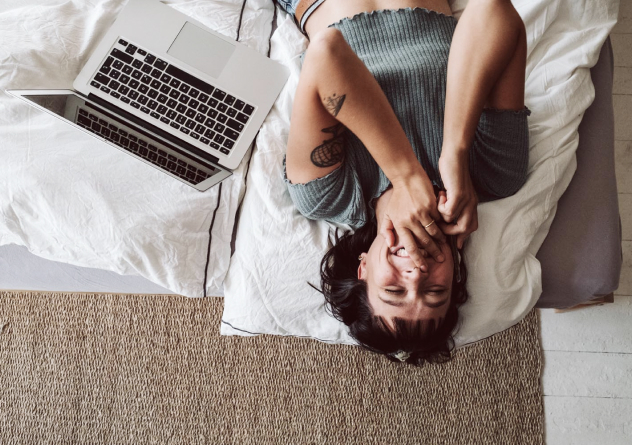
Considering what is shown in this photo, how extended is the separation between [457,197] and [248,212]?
424 millimetres

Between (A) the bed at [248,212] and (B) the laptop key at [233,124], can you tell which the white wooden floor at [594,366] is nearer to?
(A) the bed at [248,212]

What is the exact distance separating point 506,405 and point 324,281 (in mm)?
805

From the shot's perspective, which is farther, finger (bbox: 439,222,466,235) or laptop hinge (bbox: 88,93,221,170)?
laptop hinge (bbox: 88,93,221,170)

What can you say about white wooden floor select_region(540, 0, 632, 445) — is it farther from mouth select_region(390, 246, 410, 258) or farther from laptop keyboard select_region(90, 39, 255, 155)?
laptop keyboard select_region(90, 39, 255, 155)

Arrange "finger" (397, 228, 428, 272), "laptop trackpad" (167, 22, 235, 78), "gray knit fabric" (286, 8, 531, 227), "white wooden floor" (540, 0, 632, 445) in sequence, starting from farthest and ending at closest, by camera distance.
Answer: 1. "white wooden floor" (540, 0, 632, 445)
2. "laptop trackpad" (167, 22, 235, 78)
3. "gray knit fabric" (286, 8, 531, 227)
4. "finger" (397, 228, 428, 272)

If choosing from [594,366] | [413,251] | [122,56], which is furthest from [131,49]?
[594,366]

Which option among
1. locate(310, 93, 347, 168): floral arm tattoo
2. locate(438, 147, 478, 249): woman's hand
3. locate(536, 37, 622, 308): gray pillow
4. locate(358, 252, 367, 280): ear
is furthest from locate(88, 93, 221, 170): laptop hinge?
locate(536, 37, 622, 308): gray pillow

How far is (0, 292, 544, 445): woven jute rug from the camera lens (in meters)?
1.35

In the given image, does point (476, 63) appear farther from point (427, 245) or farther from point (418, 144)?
point (427, 245)

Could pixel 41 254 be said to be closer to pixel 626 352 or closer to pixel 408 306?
pixel 408 306

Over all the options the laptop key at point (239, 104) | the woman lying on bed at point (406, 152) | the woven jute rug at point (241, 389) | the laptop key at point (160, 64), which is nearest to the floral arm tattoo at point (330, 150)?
the woman lying on bed at point (406, 152)

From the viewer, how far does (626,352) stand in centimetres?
136

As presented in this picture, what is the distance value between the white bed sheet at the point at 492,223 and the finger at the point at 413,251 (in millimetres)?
175

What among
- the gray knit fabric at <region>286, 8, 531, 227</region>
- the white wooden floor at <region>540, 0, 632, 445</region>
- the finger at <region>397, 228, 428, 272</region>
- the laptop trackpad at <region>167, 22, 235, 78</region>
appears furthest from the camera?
the white wooden floor at <region>540, 0, 632, 445</region>
